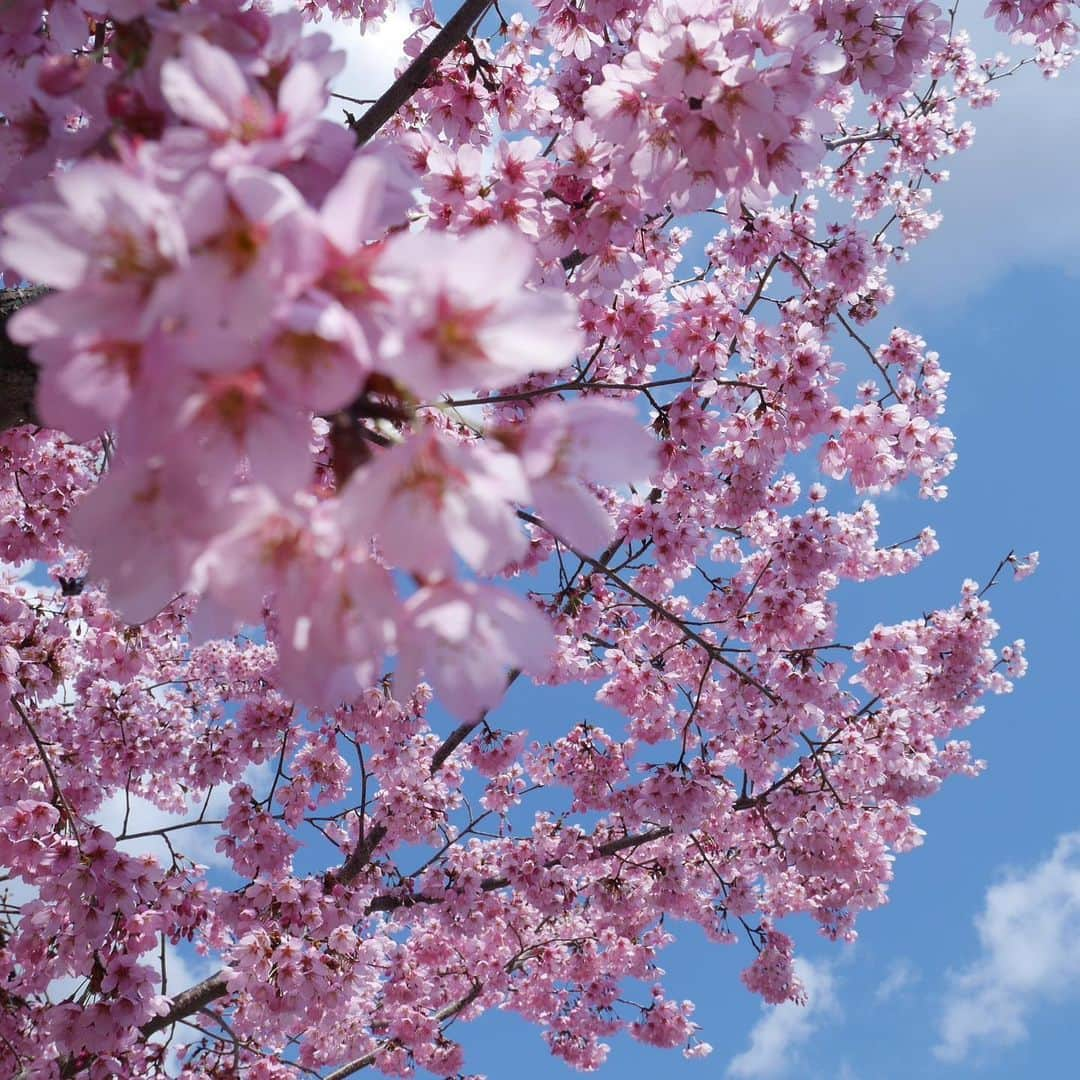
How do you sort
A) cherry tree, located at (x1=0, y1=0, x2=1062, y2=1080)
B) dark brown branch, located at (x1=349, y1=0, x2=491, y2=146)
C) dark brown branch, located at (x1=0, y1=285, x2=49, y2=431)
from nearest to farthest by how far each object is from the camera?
cherry tree, located at (x1=0, y1=0, x2=1062, y2=1080)
dark brown branch, located at (x1=0, y1=285, x2=49, y2=431)
dark brown branch, located at (x1=349, y1=0, x2=491, y2=146)

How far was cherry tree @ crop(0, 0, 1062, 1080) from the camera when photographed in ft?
2.68

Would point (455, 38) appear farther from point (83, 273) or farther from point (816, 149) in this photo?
point (83, 273)

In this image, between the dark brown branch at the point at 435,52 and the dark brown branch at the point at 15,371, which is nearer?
the dark brown branch at the point at 15,371

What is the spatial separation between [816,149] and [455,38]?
1786 millimetres

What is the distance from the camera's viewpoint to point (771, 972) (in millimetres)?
8359

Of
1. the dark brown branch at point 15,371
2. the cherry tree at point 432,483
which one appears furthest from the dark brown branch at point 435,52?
the dark brown branch at point 15,371

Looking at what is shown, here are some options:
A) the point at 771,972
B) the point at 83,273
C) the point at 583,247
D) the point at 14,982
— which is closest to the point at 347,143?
the point at 83,273

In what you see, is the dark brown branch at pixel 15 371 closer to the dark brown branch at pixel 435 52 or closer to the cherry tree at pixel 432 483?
the cherry tree at pixel 432 483

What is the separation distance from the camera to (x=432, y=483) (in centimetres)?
87

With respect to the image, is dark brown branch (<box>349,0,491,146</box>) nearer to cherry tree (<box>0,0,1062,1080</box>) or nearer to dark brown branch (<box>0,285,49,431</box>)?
Result: cherry tree (<box>0,0,1062,1080</box>)

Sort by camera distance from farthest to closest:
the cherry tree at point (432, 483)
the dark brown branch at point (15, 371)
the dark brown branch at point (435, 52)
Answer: the dark brown branch at point (435, 52), the dark brown branch at point (15, 371), the cherry tree at point (432, 483)

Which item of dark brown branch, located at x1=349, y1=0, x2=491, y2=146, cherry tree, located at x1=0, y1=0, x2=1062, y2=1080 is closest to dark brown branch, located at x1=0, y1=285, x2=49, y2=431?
cherry tree, located at x1=0, y1=0, x2=1062, y2=1080

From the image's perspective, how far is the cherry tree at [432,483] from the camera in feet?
2.68

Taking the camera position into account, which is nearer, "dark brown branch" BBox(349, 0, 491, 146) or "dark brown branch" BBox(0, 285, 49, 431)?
"dark brown branch" BBox(0, 285, 49, 431)
